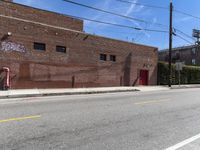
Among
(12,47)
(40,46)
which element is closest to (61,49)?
(40,46)

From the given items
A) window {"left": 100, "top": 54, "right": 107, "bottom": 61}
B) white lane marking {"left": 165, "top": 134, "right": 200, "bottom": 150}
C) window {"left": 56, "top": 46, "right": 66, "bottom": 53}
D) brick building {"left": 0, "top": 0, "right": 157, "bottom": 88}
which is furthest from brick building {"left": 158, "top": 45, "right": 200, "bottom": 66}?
white lane marking {"left": 165, "top": 134, "right": 200, "bottom": 150}

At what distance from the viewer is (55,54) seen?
24.3m

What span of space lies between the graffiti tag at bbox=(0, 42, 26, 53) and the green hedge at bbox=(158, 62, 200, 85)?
64.8 ft

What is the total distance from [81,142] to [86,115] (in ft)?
11.7

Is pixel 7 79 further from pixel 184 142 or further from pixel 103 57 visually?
pixel 184 142

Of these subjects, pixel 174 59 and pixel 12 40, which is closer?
pixel 12 40

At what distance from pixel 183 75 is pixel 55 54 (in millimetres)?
22230

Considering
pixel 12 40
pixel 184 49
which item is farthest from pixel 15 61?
pixel 184 49

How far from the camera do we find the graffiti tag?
20797 millimetres

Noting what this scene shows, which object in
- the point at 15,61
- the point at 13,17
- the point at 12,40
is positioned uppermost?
the point at 13,17

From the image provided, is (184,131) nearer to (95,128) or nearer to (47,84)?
(95,128)

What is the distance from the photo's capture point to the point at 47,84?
23.8 meters

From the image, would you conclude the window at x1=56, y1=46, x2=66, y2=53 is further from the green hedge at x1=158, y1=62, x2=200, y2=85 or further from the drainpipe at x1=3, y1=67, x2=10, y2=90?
the green hedge at x1=158, y1=62, x2=200, y2=85

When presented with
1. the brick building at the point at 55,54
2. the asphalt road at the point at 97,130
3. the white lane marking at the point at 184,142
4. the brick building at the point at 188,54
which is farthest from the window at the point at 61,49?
the brick building at the point at 188,54
